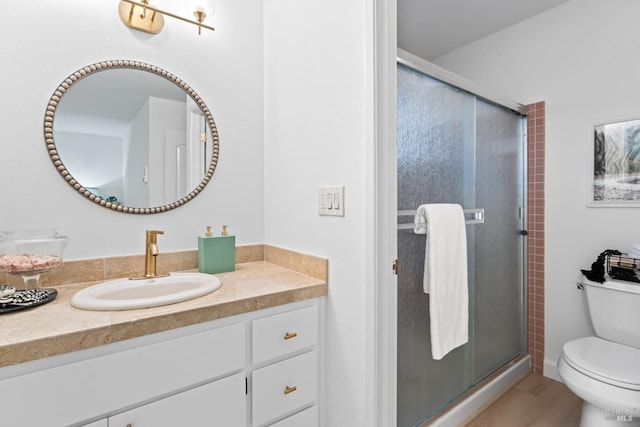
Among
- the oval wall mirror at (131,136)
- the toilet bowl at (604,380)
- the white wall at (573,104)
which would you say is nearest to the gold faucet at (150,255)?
the oval wall mirror at (131,136)

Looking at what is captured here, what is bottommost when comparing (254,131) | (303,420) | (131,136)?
(303,420)

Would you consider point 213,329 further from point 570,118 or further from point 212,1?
point 570,118

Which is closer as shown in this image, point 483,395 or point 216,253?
point 216,253

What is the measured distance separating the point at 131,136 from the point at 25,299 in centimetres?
70

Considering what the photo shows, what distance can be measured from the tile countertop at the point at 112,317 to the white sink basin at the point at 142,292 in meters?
0.02

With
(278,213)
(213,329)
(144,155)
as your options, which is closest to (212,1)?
(144,155)

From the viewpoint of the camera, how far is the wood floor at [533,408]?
1.62 m

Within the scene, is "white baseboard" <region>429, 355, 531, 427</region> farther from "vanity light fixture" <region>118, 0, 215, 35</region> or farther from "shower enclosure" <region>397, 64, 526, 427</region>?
"vanity light fixture" <region>118, 0, 215, 35</region>

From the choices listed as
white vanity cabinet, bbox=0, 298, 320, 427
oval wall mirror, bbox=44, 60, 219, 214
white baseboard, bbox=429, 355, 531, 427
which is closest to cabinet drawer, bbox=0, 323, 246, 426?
white vanity cabinet, bbox=0, 298, 320, 427

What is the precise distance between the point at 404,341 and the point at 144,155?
141 centimetres

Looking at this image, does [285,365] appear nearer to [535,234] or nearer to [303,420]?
[303,420]

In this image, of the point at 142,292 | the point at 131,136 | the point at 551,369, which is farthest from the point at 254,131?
the point at 551,369

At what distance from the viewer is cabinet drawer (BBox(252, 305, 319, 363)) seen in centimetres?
103

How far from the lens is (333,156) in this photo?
1179mm
